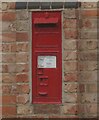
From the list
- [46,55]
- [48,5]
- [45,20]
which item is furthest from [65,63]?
[48,5]

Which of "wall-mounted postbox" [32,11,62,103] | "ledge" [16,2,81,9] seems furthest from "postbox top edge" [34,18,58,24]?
"ledge" [16,2,81,9]

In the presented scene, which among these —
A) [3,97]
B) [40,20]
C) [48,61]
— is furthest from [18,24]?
[3,97]

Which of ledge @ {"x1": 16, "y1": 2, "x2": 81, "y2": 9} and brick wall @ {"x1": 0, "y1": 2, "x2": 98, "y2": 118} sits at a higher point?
ledge @ {"x1": 16, "y1": 2, "x2": 81, "y2": 9}

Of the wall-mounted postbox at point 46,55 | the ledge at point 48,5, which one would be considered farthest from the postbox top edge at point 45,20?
the ledge at point 48,5

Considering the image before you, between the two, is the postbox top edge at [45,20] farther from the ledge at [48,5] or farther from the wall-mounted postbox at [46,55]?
the ledge at [48,5]

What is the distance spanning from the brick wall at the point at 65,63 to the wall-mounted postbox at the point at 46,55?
51mm

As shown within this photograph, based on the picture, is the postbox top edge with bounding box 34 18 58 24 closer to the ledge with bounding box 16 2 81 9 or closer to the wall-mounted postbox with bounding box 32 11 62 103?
the wall-mounted postbox with bounding box 32 11 62 103

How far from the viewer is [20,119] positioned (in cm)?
386

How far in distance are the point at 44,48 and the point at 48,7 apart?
399mm

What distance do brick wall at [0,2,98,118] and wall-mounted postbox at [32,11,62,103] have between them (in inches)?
2.0

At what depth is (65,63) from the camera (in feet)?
12.3

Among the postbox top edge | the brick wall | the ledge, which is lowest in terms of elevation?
the brick wall

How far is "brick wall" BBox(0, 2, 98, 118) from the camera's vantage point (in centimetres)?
374

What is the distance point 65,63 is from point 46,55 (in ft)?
0.67
